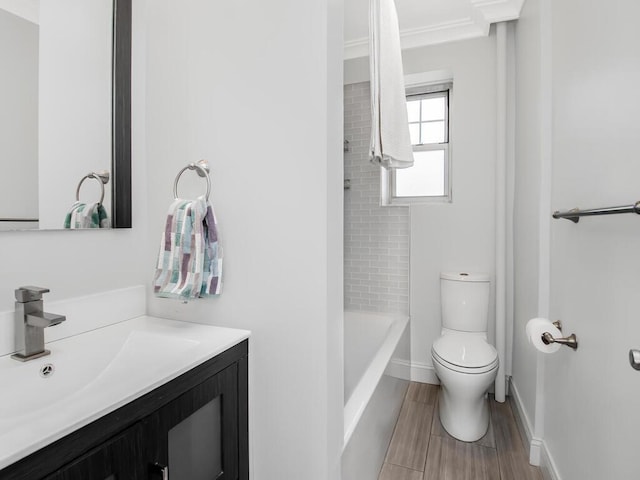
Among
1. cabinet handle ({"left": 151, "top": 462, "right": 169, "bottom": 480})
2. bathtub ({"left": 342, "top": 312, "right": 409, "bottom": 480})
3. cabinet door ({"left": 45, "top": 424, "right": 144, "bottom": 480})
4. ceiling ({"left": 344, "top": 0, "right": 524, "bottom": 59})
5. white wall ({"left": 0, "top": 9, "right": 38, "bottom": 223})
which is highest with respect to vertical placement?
ceiling ({"left": 344, "top": 0, "right": 524, "bottom": 59})

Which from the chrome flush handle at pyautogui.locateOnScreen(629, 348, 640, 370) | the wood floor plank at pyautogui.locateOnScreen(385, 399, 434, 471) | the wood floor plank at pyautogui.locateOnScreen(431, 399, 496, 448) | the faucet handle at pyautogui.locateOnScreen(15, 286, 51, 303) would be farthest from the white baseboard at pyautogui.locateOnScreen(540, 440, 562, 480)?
the faucet handle at pyautogui.locateOnScreen(15, 286, 51, 303)

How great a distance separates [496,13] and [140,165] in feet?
7.46

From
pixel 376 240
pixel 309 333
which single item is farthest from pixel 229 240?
pixel 376 240

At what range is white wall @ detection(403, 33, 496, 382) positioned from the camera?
2.34 metres

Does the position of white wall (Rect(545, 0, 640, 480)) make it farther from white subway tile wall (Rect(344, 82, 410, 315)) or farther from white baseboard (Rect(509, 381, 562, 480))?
white subway tile wall (Rect(344, 82, 410, 315))

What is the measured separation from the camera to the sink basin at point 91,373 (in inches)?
21.6

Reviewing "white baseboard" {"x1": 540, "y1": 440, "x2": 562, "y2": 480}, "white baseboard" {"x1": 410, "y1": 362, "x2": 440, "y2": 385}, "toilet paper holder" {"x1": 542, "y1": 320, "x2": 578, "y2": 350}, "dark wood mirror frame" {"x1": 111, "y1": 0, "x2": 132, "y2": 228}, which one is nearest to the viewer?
"dark wood mirror frame" {"x1": 111, "y1": 0, "x2": 132, "y2": 228}

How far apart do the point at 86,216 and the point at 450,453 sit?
197 centimetres

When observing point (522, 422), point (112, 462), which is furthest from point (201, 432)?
point (522, 422)

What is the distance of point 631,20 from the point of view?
882 millimetres

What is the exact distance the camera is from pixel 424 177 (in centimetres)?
271

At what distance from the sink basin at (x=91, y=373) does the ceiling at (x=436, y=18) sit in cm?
221

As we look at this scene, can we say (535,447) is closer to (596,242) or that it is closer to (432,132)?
(596,242)

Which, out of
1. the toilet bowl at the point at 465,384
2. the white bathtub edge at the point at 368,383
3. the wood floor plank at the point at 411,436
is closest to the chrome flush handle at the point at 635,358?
the white bathtub edge at the point at 368,383
